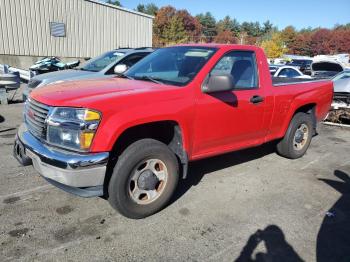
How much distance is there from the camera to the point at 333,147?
22.8 ft

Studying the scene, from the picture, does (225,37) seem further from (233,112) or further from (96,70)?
(233,112)

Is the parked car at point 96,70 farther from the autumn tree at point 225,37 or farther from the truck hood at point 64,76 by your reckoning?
the autumn tree at point 225,37

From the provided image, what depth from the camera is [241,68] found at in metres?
4.64

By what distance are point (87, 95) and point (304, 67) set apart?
25905 millimetres

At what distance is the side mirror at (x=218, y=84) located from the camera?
3807 millimetres

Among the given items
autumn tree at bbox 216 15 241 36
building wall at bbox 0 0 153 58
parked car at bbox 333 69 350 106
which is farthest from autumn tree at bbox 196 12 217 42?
parked car at bbox 333 69 350 106

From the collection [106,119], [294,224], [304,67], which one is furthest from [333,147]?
[304,67]

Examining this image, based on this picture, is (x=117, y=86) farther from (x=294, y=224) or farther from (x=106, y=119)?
(x=294, y=224)

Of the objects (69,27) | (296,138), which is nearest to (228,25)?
(69,27)

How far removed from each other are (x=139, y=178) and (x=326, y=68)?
51.9 feet

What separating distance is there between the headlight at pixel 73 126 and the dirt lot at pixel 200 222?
911 millimetres

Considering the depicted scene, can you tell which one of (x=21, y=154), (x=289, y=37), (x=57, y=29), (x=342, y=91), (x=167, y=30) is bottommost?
(x=21, y=154)

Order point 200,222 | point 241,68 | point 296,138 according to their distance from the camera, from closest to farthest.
Result: point 200,222 < point 241,68 < point 296,138

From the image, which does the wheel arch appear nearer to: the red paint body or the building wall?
the red paint body
